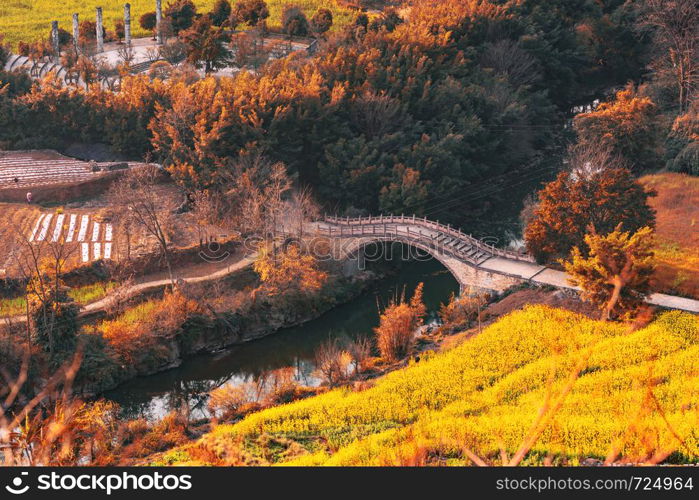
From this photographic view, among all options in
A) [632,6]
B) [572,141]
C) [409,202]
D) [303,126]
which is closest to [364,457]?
[409,202]

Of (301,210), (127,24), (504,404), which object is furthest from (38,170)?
(504,404)

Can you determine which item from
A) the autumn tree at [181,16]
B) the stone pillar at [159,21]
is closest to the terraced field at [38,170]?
the stone pillar at [159,21]

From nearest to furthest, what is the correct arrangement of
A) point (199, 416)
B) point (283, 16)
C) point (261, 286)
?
point (199, 416), point (261, 286), point (283, 16)

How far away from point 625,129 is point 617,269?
25.4 m

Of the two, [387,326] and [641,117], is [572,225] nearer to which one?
[387,326]

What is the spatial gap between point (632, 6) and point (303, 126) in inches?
1947

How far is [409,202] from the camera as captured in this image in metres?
69.9

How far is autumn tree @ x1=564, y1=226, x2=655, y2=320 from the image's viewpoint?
49750 mm

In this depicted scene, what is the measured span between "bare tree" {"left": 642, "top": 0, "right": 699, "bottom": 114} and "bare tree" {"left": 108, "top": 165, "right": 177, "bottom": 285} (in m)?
45.5

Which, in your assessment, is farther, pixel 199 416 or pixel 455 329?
pixel 455 329

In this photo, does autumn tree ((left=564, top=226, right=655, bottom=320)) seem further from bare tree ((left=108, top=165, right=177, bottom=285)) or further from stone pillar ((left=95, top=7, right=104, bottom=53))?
stone pillar ((left=95, top=7, right=104, bottom=53))

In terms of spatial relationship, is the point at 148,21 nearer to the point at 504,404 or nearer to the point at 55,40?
the point at 55,40

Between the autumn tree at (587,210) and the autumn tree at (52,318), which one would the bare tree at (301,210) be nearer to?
the autumn tree at (587,210)

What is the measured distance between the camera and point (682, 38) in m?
83.1
